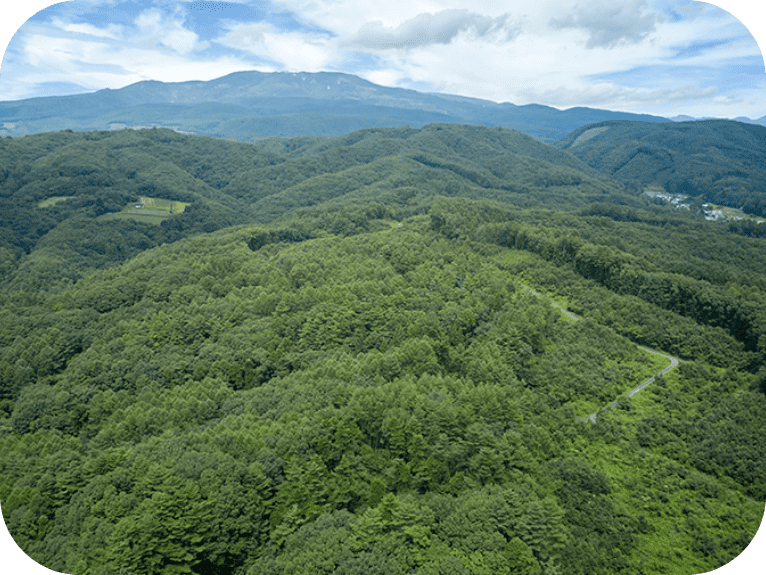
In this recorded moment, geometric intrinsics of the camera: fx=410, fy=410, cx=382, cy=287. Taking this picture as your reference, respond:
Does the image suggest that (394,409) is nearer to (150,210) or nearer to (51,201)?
(150,210)

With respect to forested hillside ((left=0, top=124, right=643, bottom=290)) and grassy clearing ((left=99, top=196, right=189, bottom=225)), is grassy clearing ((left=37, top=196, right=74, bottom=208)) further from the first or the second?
grassy clearing ((left=99, top=196, right=189, bottom=225))

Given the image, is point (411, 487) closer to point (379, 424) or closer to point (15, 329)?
point (379, 424)

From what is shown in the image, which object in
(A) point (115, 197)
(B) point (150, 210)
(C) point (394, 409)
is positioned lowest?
(C) point (394, 409)

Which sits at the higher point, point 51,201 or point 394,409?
point 51,201

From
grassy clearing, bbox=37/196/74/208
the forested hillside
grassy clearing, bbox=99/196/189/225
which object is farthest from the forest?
grassy clearing, bbox=37/196/74/208

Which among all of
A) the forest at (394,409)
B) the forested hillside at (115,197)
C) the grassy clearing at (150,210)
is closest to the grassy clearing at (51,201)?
the forested hillside at (115,197)

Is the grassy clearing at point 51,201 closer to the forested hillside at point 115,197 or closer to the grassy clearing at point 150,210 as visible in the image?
the forested hillside at point 115,197

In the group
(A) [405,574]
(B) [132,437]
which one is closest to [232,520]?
(A) [405,574]

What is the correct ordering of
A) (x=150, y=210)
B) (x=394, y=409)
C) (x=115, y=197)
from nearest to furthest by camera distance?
(x=394, y=409)
(x=115, y=197)
(x=150, y=210)

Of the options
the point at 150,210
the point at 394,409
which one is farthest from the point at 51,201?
the point at 394,409
